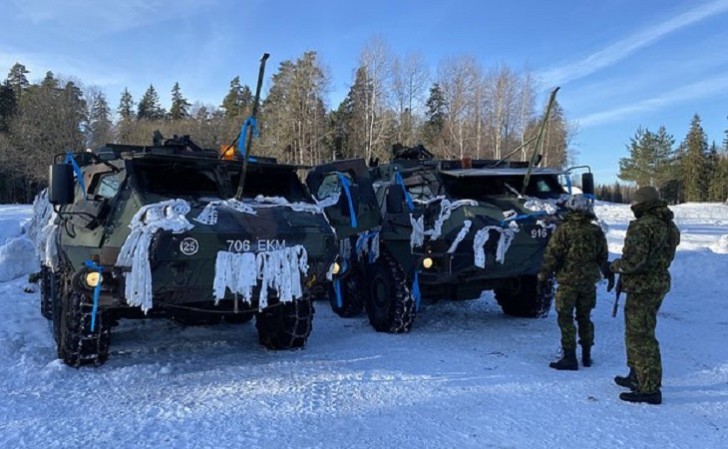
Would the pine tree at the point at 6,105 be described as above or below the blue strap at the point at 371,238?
above

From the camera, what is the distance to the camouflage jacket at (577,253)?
5598mm

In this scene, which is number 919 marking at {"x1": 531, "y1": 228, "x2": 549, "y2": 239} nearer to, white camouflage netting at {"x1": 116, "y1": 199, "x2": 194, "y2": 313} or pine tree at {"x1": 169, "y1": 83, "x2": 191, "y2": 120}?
white camouflage netting at {"x1": 116, "y1": 199, "x2": 194, "y2": 313}

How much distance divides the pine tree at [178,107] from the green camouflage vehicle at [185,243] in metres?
68.5

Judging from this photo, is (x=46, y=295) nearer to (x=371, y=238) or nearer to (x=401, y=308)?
(x=371, y=238)

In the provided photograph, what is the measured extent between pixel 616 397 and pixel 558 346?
1.73 m

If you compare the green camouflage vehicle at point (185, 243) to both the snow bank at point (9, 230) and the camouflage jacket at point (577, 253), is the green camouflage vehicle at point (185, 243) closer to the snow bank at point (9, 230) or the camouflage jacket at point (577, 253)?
the camouflage jacket at point (577, 253)

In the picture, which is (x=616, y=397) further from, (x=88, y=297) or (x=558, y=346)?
(x=88, y=297)

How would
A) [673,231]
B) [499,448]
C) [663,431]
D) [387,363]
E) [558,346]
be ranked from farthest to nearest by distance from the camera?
[558,346] → [387,363] → [673,231] → [663,431] → [499,448]

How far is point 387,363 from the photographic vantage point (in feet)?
19.1

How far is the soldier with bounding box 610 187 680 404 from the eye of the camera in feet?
15.5

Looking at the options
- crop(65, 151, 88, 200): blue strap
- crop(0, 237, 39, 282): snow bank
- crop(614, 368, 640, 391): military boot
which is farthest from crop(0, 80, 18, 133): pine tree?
crop(614, 368, 640, 391): military boot

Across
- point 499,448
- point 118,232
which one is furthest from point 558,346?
point 118,232

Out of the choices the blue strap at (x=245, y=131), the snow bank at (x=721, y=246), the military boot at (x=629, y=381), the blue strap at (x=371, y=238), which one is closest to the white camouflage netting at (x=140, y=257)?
the blue strap at (x=245, y=131)

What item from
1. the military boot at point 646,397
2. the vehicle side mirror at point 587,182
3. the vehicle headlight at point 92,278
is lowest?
the military boot at point 646,397
